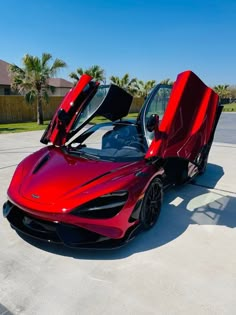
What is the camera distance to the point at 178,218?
11.8ft

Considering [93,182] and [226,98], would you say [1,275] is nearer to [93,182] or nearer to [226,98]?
[93,182]

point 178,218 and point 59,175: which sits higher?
point 59,175

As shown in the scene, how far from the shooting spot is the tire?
3.00 meters

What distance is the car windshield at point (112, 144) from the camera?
3464 millimetres

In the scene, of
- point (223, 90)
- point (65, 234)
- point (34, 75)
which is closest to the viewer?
point (65, 234)

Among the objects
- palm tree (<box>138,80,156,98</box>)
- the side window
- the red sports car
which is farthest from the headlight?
palm tree (<box>138,80,156,98</box>)

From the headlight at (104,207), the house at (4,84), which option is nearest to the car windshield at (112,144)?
the headlight at (104,207)

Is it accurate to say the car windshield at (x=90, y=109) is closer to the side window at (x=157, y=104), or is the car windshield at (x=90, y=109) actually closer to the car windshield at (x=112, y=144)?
the car windshield at (x=112, y=144)

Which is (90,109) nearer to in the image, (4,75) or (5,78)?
(5,78)

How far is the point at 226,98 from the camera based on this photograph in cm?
6341

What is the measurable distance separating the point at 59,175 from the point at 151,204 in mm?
1137

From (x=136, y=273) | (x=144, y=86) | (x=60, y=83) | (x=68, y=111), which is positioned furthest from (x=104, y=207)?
(x=60, y=83)

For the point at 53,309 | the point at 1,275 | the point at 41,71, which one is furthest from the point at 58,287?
the point at 41,71

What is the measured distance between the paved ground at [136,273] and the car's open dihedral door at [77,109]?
1473 millimetres
